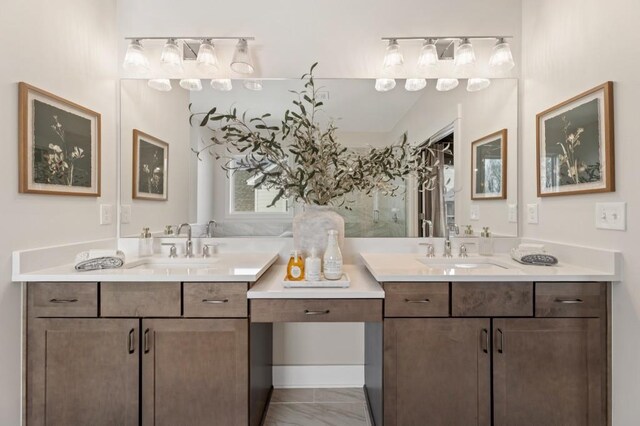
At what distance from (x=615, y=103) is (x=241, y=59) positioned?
1.88 m

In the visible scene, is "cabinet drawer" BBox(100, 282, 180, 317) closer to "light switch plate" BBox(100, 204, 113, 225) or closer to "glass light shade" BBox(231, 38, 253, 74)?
"light switch plate" BBox(100, 204, 113, 225)

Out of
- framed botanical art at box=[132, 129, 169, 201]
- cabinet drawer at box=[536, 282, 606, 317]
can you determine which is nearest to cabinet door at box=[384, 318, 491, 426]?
cabinet drawer at box=[536, 282, 606, 317]

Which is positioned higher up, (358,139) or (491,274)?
(358,139)

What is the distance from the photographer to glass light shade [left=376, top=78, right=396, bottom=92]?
2.12 m

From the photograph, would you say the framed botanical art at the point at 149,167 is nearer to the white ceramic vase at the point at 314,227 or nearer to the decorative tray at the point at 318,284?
the white ceramic vase at the point at 314,227

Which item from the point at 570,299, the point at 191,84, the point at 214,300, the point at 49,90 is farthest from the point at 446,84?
the point at 49,90

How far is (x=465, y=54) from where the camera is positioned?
2045 millimetres

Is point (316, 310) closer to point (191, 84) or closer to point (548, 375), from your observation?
point (548, 375)

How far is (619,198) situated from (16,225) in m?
2.59

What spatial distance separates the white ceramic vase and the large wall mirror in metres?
0.31

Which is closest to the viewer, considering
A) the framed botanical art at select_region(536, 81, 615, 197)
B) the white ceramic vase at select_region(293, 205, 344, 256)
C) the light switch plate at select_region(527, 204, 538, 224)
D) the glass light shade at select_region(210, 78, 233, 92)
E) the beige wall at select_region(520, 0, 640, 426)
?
the beige wall at select_region(520, 0, 640, 426)

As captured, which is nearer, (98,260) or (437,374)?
(437,374)

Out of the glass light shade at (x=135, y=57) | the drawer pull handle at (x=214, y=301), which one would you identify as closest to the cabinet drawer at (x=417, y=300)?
the drawer pull handle at (x=214, y=301)

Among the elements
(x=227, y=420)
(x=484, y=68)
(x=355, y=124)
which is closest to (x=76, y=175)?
(x=227, y=420)
